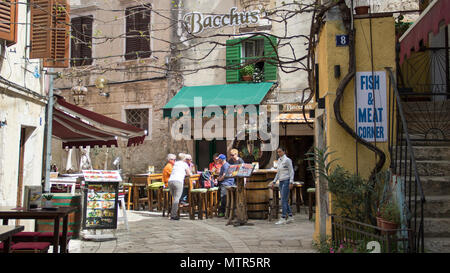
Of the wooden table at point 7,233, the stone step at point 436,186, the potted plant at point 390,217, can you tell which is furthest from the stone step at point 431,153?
the wooden table at point 7,233

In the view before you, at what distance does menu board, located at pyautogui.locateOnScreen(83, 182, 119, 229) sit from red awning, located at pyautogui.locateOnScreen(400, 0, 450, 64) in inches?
217

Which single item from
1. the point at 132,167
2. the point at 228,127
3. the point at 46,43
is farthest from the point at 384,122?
the point at 132,167

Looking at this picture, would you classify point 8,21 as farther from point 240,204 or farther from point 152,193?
point 152,193

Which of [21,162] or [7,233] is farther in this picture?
[21,162]

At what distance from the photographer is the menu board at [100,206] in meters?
8.05

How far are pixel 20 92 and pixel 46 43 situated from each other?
100 cm

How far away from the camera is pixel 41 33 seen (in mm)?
8234

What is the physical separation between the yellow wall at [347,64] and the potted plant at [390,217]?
3.41ft

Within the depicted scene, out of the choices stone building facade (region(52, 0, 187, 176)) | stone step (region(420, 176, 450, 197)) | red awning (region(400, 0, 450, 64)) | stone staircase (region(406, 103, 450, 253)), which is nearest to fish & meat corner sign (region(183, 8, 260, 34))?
stone building facade (region(52, 0, 187, 176))

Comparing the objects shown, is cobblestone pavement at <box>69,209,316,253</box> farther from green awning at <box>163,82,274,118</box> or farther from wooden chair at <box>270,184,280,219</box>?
green awning at <box>163,82,274,118</box>

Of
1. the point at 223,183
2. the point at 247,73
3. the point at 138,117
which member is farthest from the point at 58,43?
the point at 138,117

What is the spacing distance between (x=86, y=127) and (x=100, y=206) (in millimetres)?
2300

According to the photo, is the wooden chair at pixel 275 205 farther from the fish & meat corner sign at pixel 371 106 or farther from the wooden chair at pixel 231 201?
the fish & meat corner sign at pixel 371 106
